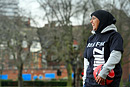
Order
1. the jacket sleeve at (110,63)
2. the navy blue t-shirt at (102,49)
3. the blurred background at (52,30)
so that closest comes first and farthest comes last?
1. the jacket sleeve at (110,63)
2. the navy blue t-shirt at (102,49)
3. the blurred background at (52,30)

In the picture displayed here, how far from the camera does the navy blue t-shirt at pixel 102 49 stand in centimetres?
317

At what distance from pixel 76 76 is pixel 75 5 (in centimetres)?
704

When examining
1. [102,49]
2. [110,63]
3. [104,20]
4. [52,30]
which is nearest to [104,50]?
[102,49]

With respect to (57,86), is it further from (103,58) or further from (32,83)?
(103,58)

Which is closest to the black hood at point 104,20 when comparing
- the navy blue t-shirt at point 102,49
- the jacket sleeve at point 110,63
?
the navy blue t-shirt at point 102,49

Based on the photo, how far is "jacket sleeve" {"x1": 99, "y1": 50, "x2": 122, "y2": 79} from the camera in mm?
3045

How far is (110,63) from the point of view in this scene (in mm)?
3055

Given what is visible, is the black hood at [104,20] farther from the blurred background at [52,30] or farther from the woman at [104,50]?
the blurred background at [52,30]

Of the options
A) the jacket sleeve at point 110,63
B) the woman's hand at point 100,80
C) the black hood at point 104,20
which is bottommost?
the woman's hand at point 100,80

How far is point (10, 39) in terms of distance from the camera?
25719mm

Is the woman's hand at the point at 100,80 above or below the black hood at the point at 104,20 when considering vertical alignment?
below

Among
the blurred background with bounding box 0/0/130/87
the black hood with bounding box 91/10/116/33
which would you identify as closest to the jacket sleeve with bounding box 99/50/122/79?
the black hood with bounding box 91/10/116/33

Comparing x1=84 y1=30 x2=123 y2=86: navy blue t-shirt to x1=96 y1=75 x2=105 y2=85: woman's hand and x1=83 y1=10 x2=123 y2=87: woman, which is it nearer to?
x1=83 y1=10 x2=123 y2=87: woman

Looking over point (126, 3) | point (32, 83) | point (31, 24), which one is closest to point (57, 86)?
point (32, 83)
